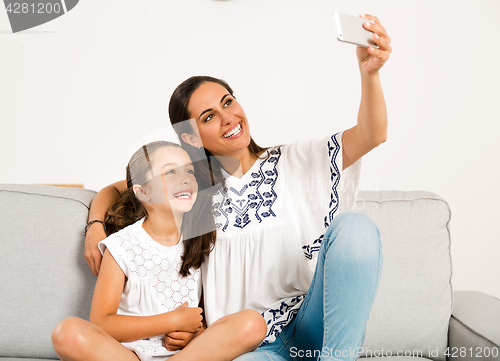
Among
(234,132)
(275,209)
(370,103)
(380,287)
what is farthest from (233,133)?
(380,287)

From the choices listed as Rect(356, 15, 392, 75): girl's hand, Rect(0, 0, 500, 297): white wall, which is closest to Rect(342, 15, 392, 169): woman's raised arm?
Rect(356, 15, 392, 75): girl's hand

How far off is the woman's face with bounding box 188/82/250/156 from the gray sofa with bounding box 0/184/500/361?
43cm

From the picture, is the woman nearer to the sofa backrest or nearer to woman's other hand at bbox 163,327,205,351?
woman's other hand at bbox 163,327,205,351

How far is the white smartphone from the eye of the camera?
0.72 m

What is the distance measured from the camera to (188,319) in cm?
96

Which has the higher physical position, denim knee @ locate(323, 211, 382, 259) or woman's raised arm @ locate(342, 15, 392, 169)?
woman's raised arm @ locate(342, 15, 392, 169)

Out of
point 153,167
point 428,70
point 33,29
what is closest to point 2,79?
point 33,29

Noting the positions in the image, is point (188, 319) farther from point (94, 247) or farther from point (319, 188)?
point (319, 188)

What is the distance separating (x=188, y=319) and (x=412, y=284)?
66 centimetres

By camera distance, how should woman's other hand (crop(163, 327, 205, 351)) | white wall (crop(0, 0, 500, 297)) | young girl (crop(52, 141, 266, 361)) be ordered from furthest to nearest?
white wall (crop(0, 0, 500, 297))
woman's other hand (crop(163, 327, 205, 351))
young girl (crop(52, 141, 266, 361))

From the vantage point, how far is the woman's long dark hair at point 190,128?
1137 mm

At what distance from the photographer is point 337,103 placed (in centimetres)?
174

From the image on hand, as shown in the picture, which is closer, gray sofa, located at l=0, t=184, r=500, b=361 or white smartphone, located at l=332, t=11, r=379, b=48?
white smartphone, located at l=332, t=11, r=379, b=48

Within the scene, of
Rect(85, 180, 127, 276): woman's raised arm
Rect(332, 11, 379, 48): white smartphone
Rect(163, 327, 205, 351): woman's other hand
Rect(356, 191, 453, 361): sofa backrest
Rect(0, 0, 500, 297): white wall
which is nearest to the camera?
Rect(332, 11, 379, 48): white smartphone
